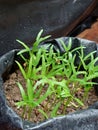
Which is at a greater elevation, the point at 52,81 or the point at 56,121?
the point at 52,81

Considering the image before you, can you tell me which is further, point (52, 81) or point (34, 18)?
point (34, 18)

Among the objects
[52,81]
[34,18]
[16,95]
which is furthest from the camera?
[34,18]

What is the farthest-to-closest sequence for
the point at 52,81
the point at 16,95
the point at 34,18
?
the point at 34,18 → the point at 16,95 → the point at 52,81

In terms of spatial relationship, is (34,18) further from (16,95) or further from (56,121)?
(56,121)

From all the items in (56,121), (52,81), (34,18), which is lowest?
(56,121)

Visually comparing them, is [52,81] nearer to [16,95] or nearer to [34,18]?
[16,95]

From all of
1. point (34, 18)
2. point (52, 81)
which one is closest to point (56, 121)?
point (52, 81)

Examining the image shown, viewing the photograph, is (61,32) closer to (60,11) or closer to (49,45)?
(60,11)

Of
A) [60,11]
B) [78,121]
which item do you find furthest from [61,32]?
[78,121]

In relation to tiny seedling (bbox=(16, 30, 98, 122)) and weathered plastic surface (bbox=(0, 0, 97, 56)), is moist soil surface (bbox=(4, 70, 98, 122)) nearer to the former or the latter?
tiny seedling (bbox=(16, 30, 98, 122))

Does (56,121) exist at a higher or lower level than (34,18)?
lower
